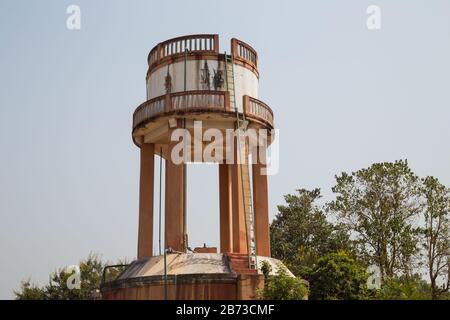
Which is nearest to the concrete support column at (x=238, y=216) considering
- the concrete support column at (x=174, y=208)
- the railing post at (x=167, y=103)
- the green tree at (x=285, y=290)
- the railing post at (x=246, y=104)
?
the concrete support column at (x=174, y=208)

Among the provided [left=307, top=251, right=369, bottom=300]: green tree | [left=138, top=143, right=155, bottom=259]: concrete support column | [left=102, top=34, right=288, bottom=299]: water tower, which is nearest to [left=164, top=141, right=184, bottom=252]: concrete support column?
[left=102, top=34, right=288, bottom=299]: water tower

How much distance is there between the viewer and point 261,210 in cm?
2461

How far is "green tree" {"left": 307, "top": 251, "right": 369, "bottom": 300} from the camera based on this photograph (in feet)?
81.7

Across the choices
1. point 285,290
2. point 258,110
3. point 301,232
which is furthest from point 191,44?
point 301,232

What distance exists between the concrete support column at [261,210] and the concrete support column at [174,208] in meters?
3.58

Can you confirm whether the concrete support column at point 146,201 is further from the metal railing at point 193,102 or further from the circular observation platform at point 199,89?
the metal railing at point 193,102

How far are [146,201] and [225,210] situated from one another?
4086 mm

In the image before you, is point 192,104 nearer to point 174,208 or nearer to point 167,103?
point 167,103

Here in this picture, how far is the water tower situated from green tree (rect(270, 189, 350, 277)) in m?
18.1

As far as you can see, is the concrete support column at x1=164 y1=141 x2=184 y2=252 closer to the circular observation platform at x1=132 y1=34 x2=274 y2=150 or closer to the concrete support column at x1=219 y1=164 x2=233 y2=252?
the circular observation platform at x1=132 y1=34 x2=274 y2=150

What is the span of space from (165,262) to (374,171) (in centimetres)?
2112

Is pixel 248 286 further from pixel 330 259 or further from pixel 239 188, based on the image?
pixel 330 259

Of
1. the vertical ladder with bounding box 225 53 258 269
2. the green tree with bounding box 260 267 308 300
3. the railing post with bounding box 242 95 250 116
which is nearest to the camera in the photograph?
the green tree with bounding box 260 267 308 300

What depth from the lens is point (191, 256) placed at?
2181 centimetres
